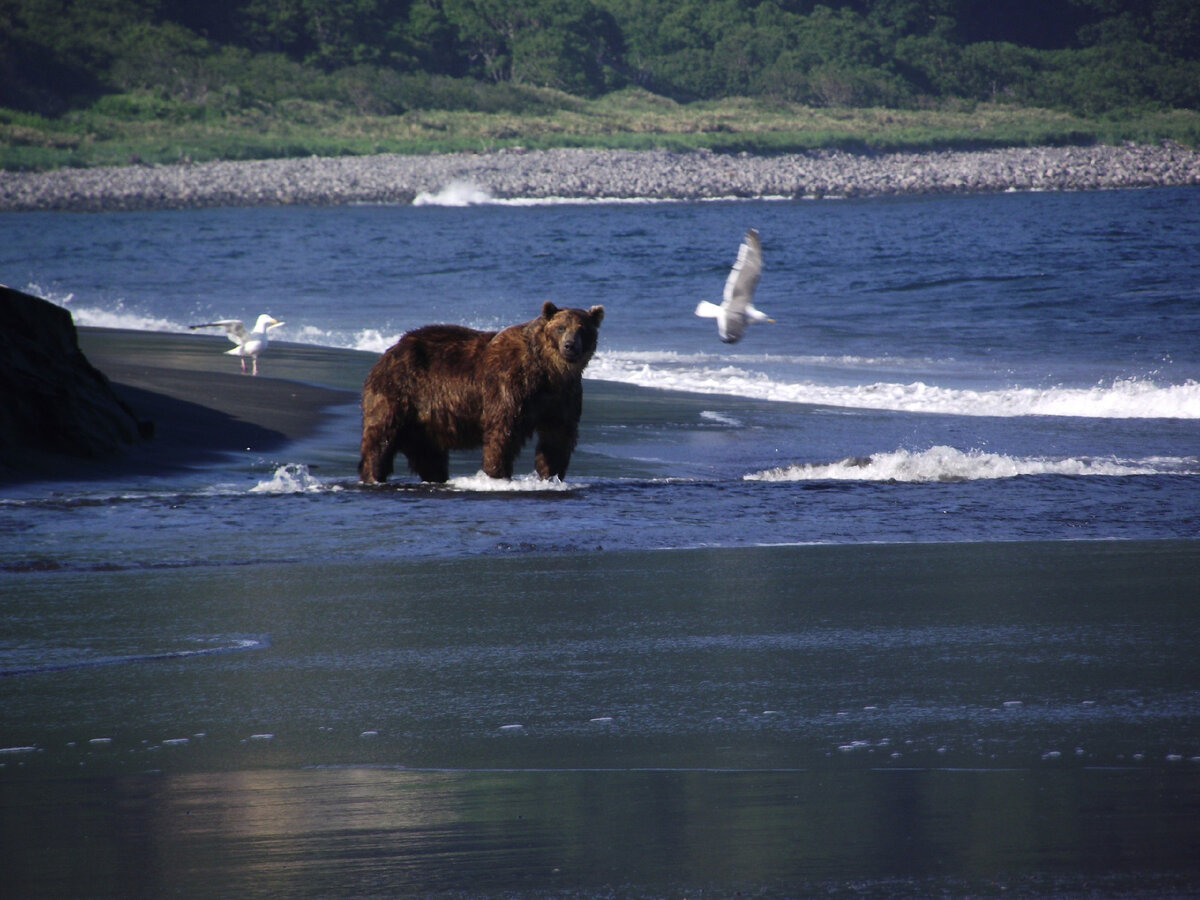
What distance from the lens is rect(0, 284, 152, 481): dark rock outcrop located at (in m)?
8.89

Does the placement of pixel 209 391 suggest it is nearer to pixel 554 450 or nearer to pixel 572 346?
pixel 554 450

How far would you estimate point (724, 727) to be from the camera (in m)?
4.07

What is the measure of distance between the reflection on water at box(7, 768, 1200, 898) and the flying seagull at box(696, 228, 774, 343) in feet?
22.2

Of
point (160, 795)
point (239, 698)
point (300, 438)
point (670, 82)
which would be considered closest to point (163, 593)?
point (239, 698)

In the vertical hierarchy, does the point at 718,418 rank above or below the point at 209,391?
below

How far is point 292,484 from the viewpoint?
877 centimetres

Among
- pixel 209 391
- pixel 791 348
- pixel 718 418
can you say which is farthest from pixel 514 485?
pixel 791 348

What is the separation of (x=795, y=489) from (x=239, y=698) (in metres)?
4.97

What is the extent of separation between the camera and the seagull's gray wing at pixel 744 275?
10.2m

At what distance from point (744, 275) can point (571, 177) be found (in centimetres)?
7197

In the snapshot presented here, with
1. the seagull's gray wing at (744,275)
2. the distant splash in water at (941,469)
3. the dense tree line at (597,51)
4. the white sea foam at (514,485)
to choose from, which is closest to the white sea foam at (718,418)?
the seagull's gray wing at (744,275)

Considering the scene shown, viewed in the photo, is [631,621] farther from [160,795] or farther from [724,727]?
[160,795]

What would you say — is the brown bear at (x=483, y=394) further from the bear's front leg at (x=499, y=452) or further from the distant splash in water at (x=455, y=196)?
the distant splash in water at (x=455, y=196)

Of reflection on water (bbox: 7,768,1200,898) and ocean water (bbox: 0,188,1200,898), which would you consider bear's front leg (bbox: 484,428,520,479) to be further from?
reflection on water (bbox: 7,768,1200,898)
